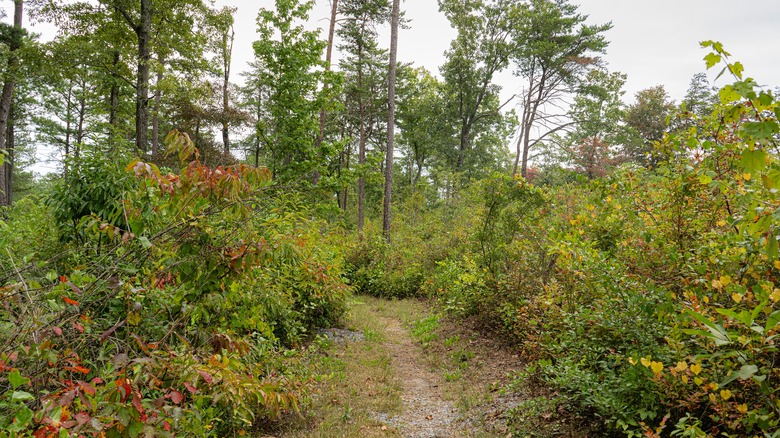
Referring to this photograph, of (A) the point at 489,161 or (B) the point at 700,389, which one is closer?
(B) the point at 700,389

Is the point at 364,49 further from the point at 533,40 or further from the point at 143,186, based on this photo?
the point at 143,186

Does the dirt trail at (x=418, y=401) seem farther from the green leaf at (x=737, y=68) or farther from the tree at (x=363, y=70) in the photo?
the tree at (x=363, y=70)

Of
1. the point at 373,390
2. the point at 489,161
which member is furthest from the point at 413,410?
the point at 489,161

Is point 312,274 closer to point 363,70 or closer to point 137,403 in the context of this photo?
point 137,403

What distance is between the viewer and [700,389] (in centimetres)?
263

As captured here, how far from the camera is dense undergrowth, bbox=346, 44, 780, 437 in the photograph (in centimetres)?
154

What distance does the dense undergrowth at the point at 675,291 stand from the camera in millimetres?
1543

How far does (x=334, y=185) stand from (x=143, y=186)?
7.33 meters

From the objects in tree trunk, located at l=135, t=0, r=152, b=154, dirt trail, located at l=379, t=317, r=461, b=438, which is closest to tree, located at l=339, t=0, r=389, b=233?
tree trunk, located at l=135, t=0, r=152, b=154

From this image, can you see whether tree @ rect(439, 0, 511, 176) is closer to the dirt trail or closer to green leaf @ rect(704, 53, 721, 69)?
the dirt trail

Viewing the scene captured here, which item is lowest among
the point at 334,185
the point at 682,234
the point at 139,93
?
the point at 682,234

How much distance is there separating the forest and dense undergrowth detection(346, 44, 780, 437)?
0.07ft

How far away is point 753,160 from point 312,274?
4.87 meters

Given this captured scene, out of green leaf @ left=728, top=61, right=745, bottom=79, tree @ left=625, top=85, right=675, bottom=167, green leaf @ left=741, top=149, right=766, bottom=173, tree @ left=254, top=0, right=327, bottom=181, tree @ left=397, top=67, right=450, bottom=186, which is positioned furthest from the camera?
tree @ left=397, top=67, right=450, bottom=186
